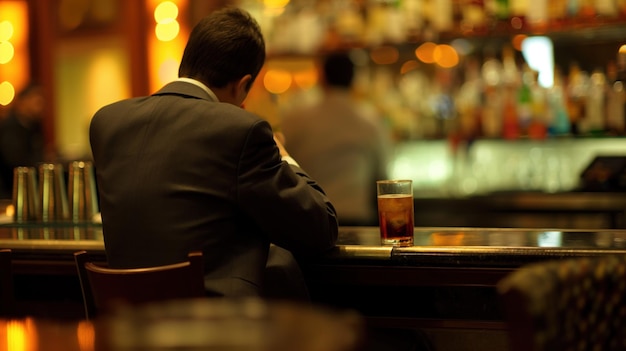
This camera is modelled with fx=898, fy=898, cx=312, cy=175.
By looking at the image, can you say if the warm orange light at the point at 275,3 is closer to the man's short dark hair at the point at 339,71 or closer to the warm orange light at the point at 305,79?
the warm orange light at the point at 305,79

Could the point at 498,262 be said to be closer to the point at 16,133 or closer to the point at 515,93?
the point at 515,93

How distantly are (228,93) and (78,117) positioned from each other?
5897 millimetres

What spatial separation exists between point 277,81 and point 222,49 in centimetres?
358

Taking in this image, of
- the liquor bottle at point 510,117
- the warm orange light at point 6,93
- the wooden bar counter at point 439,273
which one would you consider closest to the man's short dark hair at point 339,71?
the liquor bottle at point 510,117

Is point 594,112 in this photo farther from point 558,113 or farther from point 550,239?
point 550,239

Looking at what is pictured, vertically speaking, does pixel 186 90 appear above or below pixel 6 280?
above

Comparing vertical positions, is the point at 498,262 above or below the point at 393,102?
below

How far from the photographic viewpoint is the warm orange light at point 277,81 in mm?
5711

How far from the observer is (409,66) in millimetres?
5344

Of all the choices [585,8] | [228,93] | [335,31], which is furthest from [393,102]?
[228,93]

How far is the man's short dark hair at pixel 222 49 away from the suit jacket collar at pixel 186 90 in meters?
0.05

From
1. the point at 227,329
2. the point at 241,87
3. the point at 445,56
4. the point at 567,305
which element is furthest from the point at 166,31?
the point at 227,329

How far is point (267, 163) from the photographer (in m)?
2.05

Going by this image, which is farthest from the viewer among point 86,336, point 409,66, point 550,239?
point 409,66
